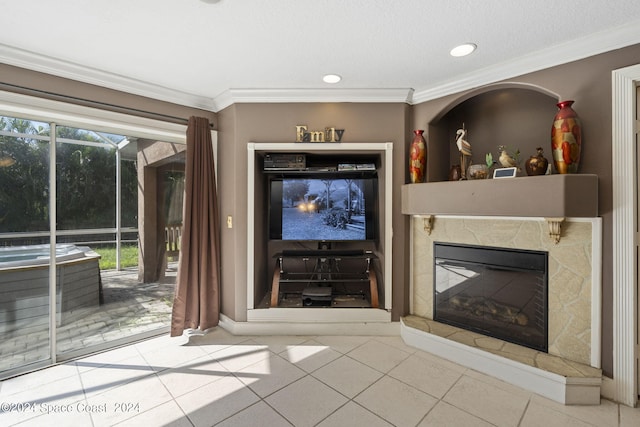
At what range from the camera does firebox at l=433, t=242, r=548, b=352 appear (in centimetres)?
205

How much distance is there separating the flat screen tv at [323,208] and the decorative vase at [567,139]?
143cm

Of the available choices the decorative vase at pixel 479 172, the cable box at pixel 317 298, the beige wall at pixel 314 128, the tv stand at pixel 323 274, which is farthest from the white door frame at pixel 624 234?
the cable box at pixel 317 298

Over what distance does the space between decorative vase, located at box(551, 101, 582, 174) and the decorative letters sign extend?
1.64m

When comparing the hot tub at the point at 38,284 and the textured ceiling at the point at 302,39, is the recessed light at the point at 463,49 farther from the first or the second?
the hot tub at the point at 38,284

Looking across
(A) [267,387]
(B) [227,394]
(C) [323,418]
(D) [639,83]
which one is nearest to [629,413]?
(C) [323,418]

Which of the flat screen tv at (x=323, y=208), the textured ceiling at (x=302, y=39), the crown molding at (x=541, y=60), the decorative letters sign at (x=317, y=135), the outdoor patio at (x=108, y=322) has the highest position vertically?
the textured ceiling at (x=302, y=39)

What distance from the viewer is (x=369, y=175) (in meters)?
2.77

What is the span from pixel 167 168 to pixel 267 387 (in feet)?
7.59

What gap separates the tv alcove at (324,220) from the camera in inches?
103

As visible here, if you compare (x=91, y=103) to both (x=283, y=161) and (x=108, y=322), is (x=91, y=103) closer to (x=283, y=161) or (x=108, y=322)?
(x=283, y=161)

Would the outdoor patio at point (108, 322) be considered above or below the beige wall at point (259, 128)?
below

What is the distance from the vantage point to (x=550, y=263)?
198cm

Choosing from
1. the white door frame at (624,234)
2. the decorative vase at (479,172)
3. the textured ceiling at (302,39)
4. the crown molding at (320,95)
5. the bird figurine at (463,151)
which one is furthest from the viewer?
the crown molding at (320,95)

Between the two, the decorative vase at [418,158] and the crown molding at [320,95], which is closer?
the decorative vase at [418,158]
